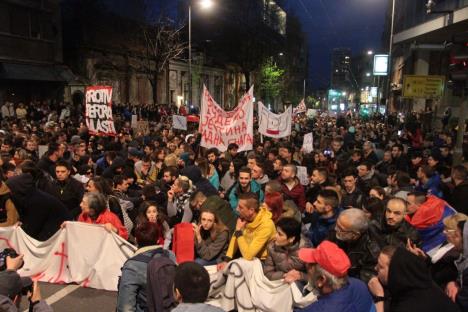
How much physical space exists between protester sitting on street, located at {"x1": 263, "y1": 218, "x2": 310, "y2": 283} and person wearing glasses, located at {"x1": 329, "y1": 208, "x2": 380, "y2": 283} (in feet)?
1.38

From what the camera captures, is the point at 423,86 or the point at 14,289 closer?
the point at 14,289

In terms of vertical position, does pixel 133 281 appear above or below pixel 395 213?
below

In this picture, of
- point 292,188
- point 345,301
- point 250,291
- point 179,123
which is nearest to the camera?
point 345,301

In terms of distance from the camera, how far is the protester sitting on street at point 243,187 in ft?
23.3

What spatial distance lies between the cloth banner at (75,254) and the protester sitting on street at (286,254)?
223 cm

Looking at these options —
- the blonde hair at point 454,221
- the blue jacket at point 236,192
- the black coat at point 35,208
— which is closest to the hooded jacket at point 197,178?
the blue jacket at point 236,192

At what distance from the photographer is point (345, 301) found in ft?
9.98

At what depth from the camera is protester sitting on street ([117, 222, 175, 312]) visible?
3.73m

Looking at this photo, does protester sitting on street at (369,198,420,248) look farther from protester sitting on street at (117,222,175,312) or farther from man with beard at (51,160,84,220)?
man with beard at (51,160,84,220)

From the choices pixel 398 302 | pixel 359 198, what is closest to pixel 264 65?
pixel 359 198

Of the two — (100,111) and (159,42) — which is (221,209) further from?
(159,42)

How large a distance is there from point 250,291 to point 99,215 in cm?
247

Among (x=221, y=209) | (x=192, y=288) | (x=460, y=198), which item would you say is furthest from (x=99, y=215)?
(x=460, y=198)

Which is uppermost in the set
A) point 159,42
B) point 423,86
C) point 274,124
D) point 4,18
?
point 159,42
